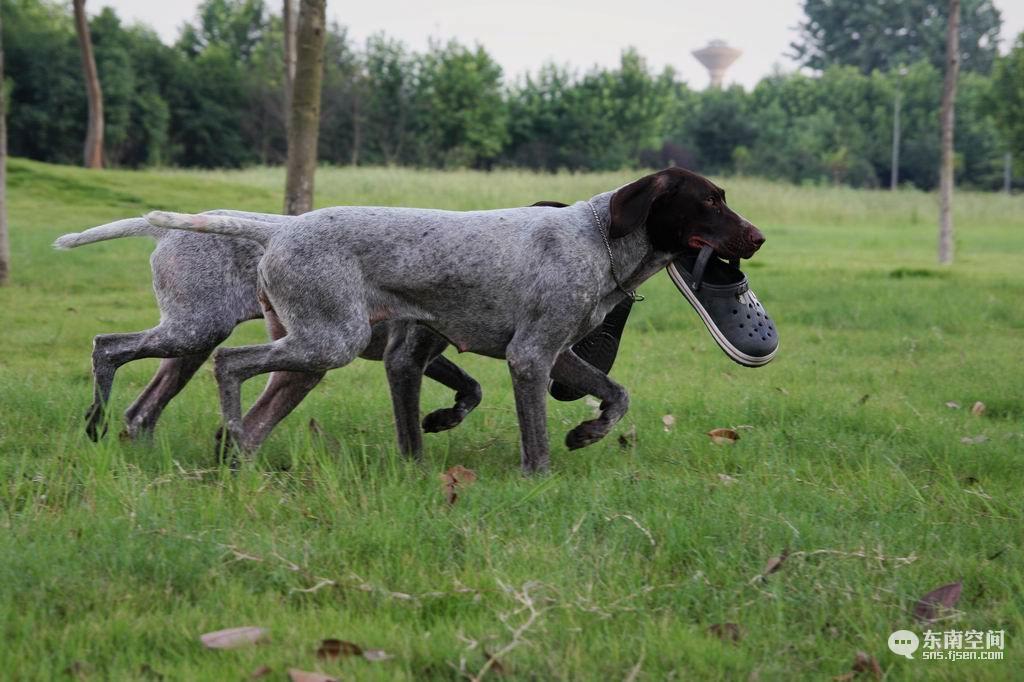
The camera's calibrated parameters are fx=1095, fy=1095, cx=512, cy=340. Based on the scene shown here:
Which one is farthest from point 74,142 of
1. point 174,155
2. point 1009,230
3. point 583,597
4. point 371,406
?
point 583,597

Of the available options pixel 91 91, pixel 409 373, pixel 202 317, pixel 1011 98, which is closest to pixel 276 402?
pixel 202 317

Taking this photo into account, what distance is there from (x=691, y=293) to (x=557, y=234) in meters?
0.77

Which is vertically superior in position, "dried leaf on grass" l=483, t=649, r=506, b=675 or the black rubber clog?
the black rubber clog

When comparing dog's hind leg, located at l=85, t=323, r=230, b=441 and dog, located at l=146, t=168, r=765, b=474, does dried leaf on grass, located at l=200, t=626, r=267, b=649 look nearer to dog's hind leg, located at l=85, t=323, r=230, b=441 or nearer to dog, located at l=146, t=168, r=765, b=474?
dog, located at l=146, t=168, r=765, b=474

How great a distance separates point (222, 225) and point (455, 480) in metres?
1.59

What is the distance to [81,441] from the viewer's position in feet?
16.7

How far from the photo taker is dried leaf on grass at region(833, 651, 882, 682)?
10.2 ft

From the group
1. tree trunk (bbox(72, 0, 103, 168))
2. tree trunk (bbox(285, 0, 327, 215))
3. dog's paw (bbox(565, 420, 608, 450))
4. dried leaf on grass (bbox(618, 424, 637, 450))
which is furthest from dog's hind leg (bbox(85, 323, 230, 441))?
tree trunk (bbox(72, 0, 103, 168))

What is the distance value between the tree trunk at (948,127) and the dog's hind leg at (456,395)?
13.6m

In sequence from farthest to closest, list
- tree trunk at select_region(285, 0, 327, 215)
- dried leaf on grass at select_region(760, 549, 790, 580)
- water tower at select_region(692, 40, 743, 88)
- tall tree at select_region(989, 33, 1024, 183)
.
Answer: water tower at select_region(692, 40, 743, 88)
tall tree at select_region(989, 33, 1024, 183)
tree trunk at select_region(285, 0, 327, 215)
dried leaf on grass at select_region(760, 549, 790, 580)

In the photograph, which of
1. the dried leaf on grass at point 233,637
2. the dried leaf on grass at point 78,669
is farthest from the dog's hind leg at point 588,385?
the dried leaf on grass at point 78,669

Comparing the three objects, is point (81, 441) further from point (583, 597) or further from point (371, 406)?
point (583, 597)

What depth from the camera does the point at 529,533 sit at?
4.12m

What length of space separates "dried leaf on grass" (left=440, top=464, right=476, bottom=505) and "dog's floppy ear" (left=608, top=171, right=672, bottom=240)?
1.30m
